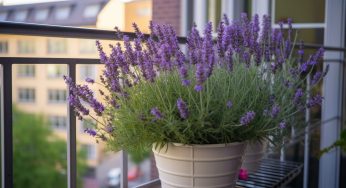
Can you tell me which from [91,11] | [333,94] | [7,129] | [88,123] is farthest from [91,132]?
[91,11]

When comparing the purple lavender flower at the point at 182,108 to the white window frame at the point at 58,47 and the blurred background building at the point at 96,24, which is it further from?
the white window frame at the point at 58,47

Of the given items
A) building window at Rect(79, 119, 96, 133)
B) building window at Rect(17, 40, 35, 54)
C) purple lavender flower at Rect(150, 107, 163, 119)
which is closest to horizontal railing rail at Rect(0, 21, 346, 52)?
building window at Rect(79, 119, 96, 133)

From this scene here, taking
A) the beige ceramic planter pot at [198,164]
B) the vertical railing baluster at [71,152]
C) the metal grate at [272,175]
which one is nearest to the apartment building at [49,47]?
the metal grate at [272,175]

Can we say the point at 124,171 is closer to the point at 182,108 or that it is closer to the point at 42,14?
the point at 182,108

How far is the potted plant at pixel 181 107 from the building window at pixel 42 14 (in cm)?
2889

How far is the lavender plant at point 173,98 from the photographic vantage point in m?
1.14

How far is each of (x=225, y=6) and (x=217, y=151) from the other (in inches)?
145

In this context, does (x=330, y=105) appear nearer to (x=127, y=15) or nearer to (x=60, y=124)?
(x=127, y=15)

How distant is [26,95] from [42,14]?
5700mm

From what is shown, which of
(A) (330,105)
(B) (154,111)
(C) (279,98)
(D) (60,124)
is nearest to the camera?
(B) (154,111)

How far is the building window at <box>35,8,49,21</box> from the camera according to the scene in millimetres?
28692

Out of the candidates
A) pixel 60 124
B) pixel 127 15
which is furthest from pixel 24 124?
pixel 127 15

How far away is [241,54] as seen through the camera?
146 centimetres

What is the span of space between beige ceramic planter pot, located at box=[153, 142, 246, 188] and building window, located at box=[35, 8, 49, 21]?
95.0 ft
